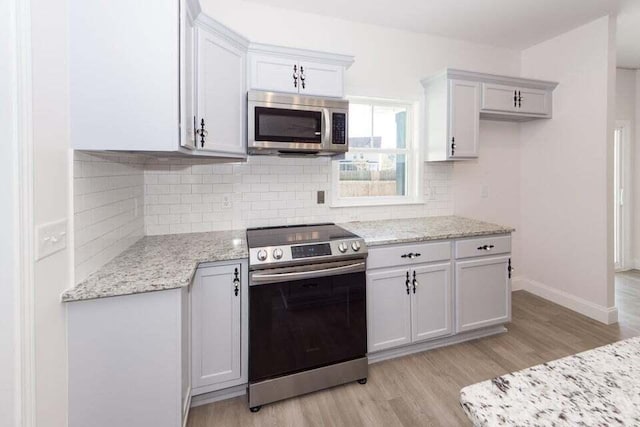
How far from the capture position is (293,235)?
2.25 meters

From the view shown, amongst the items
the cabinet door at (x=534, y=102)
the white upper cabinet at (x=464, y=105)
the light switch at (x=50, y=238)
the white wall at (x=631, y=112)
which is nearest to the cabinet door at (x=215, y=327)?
the light switch at (x=50, y=238)

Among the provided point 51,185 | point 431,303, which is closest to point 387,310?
point 431,303

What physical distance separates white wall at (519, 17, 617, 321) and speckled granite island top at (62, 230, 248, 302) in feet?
10.7

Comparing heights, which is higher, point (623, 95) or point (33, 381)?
point (623, 95)

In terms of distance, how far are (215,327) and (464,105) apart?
2786mm

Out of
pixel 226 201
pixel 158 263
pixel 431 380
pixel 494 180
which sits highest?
pixel 494 180

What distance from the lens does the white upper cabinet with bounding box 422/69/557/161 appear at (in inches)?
113

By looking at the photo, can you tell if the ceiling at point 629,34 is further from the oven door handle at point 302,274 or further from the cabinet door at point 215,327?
the cabinet door at point 215,327

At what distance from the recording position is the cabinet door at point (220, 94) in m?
1.86

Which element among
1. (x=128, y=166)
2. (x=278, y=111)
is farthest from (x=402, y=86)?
(x=128, y=166)

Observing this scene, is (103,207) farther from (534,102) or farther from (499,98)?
(534,102)

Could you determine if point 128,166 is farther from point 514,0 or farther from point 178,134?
point 514,0

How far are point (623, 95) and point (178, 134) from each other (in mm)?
5698

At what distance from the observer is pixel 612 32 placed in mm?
2844
